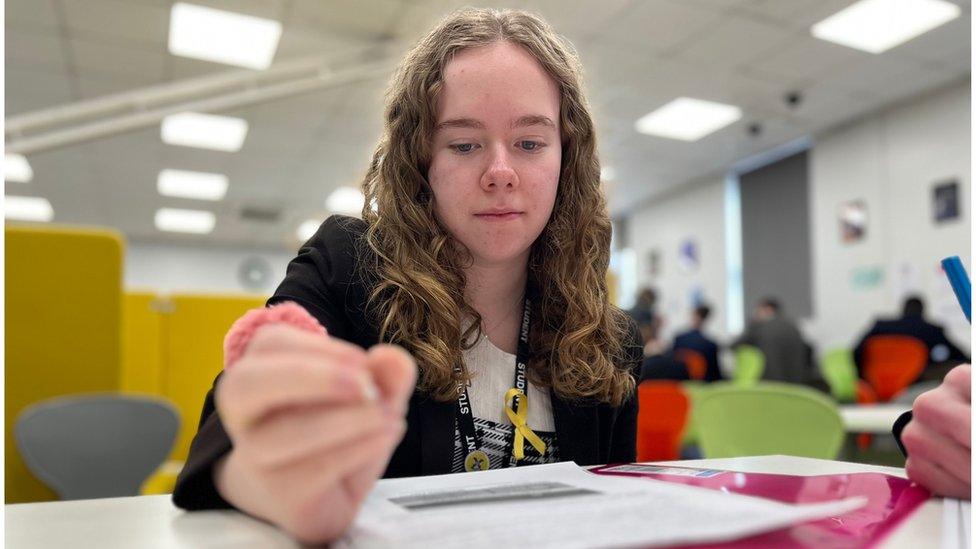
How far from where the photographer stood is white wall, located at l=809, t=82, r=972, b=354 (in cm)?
599

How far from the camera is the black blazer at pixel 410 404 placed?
0.89 metres

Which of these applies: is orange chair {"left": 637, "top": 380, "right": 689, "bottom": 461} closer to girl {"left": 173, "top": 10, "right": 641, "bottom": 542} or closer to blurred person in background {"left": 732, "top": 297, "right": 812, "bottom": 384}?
girl {"left": 173, "top": 10, "right": 641, "bottom": 542}

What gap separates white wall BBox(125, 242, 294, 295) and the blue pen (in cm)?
1248

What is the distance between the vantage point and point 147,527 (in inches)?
23.0

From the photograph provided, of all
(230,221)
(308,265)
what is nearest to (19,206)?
(230,221)

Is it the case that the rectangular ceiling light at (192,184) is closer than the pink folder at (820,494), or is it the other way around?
the pink folder at (820,494)

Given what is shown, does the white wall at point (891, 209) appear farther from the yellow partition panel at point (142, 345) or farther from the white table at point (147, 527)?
the white table at point (147, 527)

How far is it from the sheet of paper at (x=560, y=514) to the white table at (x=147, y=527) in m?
0.07

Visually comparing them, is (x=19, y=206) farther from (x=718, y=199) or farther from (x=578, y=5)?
(x=718, y=199)

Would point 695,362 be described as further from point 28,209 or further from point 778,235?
point 28,209

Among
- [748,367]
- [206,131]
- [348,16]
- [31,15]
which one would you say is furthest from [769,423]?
[206,131]

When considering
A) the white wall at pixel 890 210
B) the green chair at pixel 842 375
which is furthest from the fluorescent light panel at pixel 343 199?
the green chair at pixel 842 375

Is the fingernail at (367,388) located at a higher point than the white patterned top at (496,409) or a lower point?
higher

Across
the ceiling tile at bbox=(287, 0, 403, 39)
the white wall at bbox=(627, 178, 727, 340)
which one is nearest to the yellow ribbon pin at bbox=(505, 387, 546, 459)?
the ceiling tile at bbox=(287, 0, 403, 39)
